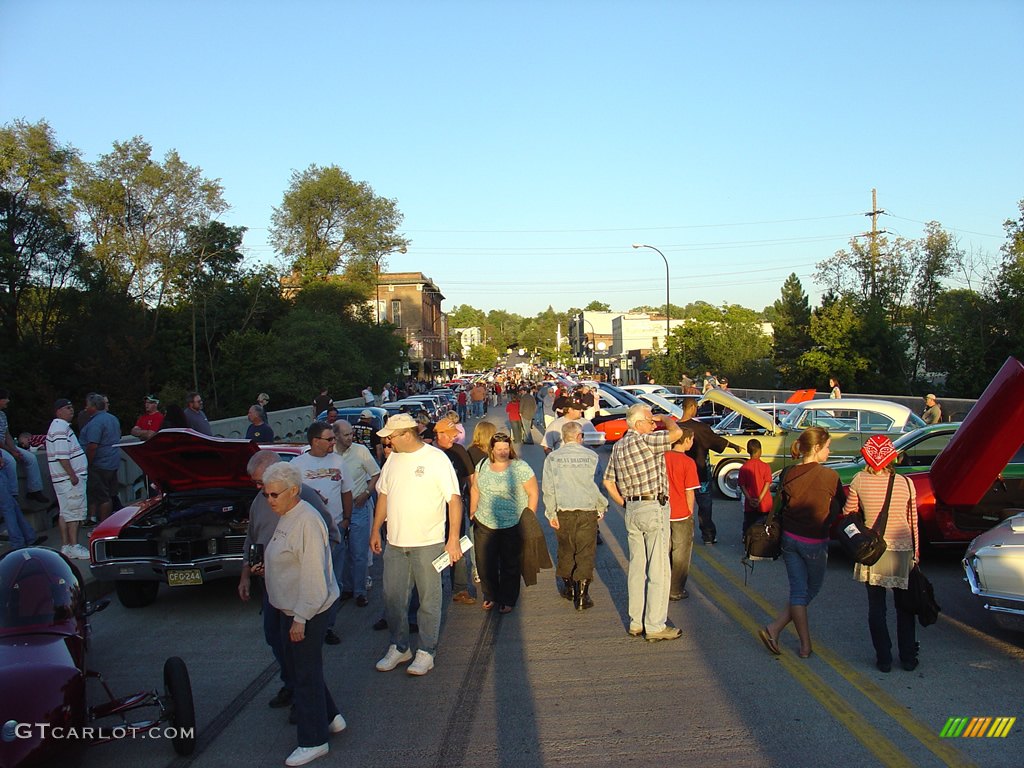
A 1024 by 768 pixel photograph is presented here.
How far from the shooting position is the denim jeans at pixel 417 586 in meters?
6.27

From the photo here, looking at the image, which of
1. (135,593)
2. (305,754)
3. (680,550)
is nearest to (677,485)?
(680,550)

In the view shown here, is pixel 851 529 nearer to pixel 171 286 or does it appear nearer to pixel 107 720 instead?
pixel 107 720

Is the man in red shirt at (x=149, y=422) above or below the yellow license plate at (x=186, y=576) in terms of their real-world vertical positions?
above

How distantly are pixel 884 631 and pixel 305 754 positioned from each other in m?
4.05

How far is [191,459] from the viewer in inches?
335

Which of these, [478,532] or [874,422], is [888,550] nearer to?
[478,532]

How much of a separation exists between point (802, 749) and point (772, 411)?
1360 cm

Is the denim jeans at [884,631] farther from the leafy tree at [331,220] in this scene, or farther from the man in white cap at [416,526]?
the leafy tree at [331,220]

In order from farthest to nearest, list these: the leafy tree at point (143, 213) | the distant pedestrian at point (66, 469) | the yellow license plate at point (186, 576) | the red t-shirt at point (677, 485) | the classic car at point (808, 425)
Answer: the leafy tree at point (143, 213) → the classic car at point (808, 425) → the distant pedestrian at point (66, 469) → the yellow license plate at point (186, 576) → the red t-shirt at point (677, 485)

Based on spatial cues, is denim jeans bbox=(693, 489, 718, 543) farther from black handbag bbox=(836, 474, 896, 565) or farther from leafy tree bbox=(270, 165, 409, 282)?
leafy tree bbox=(270, 165, 409, 282)

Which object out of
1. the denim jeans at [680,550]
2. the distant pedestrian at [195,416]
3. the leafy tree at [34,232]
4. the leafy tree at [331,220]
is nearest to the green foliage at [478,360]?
the leafy tree at [331,220]

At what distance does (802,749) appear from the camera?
4840 mm

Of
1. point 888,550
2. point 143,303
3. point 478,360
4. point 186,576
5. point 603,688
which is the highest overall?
Result: point 143,303

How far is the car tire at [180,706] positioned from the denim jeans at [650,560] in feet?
11.5
